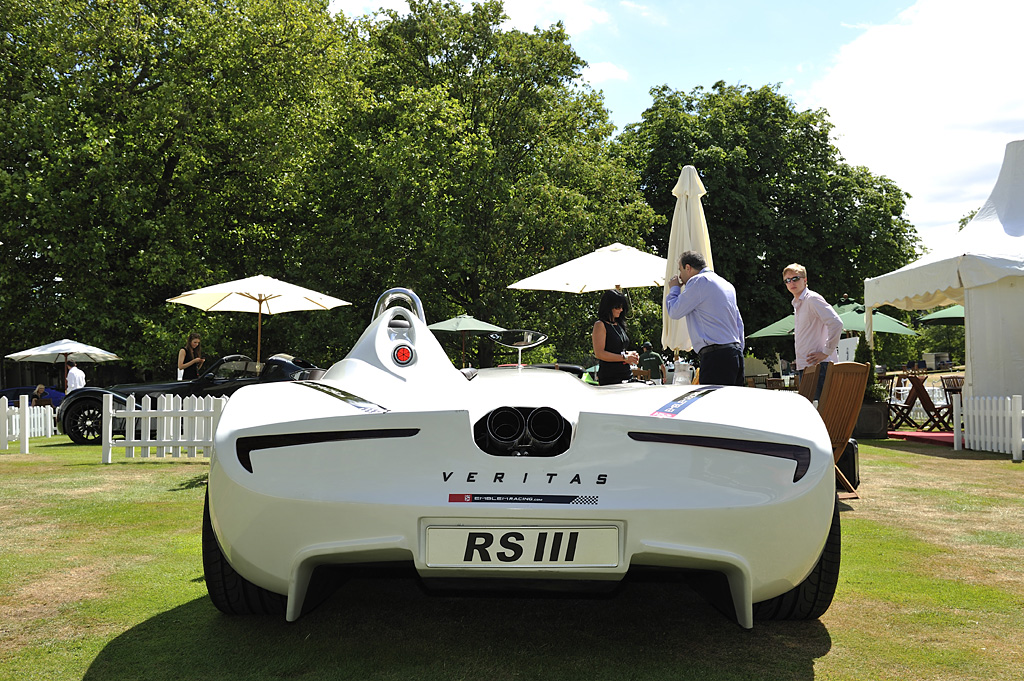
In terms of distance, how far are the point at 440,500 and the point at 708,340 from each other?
402 centimetres

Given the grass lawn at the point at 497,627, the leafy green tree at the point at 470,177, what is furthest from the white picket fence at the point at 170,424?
the leafy green tree at the point at 470,177

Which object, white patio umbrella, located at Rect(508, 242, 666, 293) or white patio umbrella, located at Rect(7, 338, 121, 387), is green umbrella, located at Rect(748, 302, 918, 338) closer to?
white patio umbrella, located at Rect(508, 242, 666, 293)

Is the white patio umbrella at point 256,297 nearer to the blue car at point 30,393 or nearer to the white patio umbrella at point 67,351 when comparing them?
the white patio umbrella at point 67,351

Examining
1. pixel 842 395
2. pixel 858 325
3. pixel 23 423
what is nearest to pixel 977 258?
pixel 842 395

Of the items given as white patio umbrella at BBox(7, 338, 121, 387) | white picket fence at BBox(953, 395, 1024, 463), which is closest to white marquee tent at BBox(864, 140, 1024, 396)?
white picket fence at BBox(953, 395, 1024, 463)

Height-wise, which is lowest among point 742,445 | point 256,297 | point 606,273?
point 742,445

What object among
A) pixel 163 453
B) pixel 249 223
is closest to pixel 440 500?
pixel 163 453

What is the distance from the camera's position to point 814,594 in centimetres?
318

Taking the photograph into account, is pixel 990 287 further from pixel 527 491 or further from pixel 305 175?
pixel 305 175

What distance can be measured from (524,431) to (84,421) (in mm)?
12878

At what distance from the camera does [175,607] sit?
3520 mm

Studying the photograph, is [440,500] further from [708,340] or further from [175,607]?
[708,340]

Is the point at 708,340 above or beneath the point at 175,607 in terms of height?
above

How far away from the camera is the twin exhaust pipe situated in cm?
259
